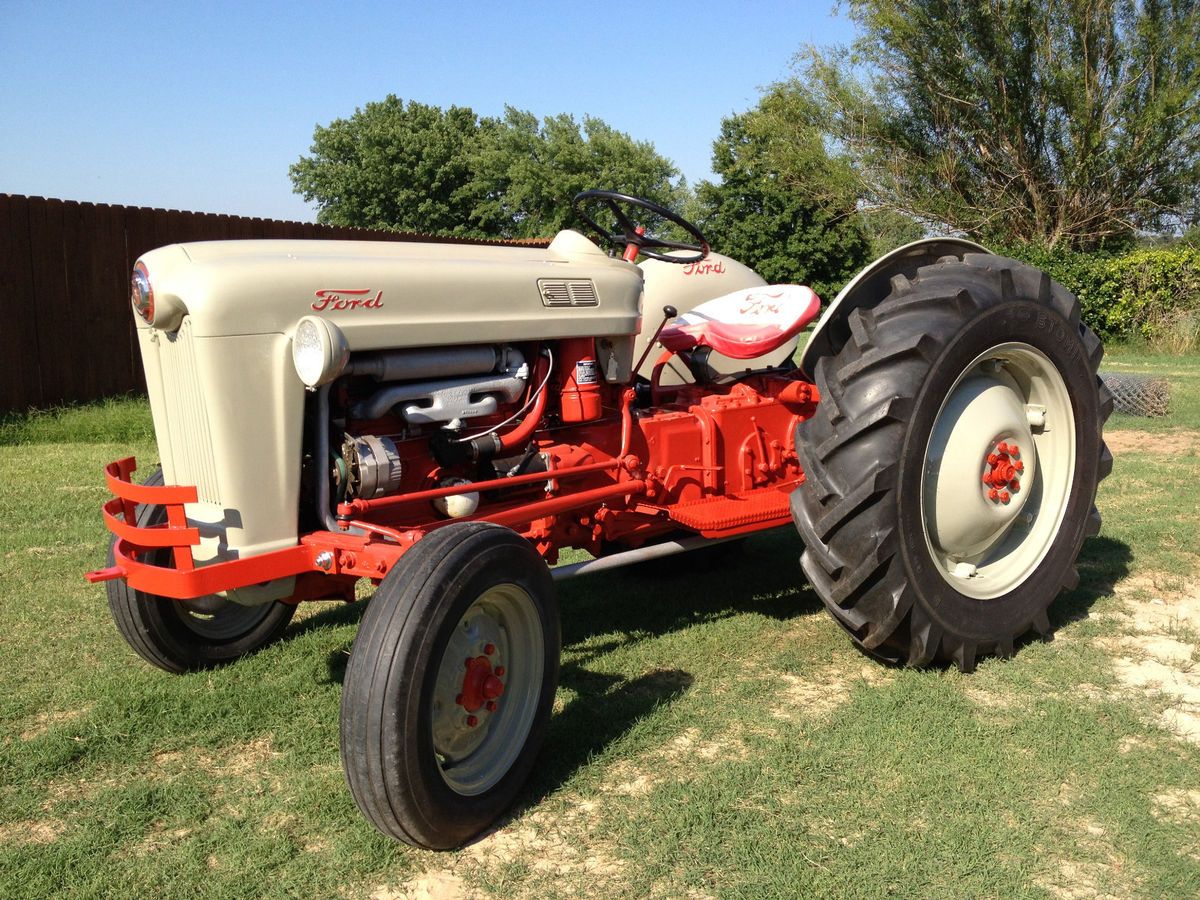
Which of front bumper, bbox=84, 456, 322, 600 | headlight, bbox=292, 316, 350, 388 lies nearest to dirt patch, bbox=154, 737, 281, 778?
front bumper, bbox=84, 456, 322, 600

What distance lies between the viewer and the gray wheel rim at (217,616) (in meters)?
3.75

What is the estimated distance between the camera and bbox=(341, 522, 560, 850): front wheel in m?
2.54

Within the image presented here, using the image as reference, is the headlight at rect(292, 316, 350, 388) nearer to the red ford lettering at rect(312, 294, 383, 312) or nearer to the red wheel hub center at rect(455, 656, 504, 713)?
the red ford lettering at rect(312, 294, 383, 312)

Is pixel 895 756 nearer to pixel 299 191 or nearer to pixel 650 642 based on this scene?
pixel 650 642

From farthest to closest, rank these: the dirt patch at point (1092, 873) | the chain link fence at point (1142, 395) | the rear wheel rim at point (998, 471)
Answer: the chain link fence at point (1142, 395), the rear wheel rim at point (998, 471), the dirt patch at point (1092, 873)

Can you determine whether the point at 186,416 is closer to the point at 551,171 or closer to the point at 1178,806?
the point at 1178,806

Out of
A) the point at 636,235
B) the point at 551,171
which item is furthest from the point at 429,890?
the point at 551,171

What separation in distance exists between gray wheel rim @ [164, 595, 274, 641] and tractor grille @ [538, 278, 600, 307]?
159 centimetres

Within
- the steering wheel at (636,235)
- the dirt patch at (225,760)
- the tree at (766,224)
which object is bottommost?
the dirt patch at (225,760)

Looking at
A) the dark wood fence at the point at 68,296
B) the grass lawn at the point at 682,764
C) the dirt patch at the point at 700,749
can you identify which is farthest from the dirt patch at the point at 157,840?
the dark wood fence at the point at 68,296

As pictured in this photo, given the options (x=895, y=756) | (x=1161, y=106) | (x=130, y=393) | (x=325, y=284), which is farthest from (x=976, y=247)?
(x=1161, y=106)

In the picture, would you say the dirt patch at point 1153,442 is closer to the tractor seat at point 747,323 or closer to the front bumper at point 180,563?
the tractor seat at point 747,323

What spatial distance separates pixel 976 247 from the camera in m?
4.42

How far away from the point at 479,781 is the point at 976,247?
3.11 m
